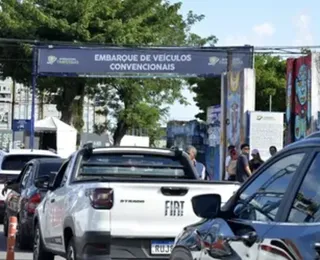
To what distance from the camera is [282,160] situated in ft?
18.0

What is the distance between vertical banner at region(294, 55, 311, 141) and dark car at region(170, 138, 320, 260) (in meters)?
19.3

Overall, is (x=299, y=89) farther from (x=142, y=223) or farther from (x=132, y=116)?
(x=132, y=116)

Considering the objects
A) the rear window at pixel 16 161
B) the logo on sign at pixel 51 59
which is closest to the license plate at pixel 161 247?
the rear window at pixel 16 161

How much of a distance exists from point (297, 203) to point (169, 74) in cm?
2950

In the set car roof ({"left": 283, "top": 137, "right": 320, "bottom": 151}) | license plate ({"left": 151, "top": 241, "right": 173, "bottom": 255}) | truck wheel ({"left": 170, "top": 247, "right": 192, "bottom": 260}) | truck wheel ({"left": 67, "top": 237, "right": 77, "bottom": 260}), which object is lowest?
truck wheel ({"left": 67, "top": 237, "right": 77, "bottom": 260})

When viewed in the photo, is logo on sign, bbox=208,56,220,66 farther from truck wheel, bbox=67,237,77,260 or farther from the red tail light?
truck wheel, bbox=67,237,77,260

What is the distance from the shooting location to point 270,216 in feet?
17.7

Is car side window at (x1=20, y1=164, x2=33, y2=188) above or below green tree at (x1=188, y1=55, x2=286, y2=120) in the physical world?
below

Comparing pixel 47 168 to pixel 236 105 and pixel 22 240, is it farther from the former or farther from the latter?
pixel 236 105

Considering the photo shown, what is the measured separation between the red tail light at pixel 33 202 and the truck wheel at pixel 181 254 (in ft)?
25.0

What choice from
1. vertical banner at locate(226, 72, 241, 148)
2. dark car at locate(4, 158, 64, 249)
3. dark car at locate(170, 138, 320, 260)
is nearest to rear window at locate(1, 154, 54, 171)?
dark car at locate(4, 158, 64, 249)

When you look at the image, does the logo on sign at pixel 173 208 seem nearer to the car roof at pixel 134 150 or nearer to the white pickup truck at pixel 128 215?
the white pickup truck at pixel 128 215

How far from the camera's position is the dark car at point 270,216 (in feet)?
15.8

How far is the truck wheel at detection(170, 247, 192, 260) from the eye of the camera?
21.3 ft
